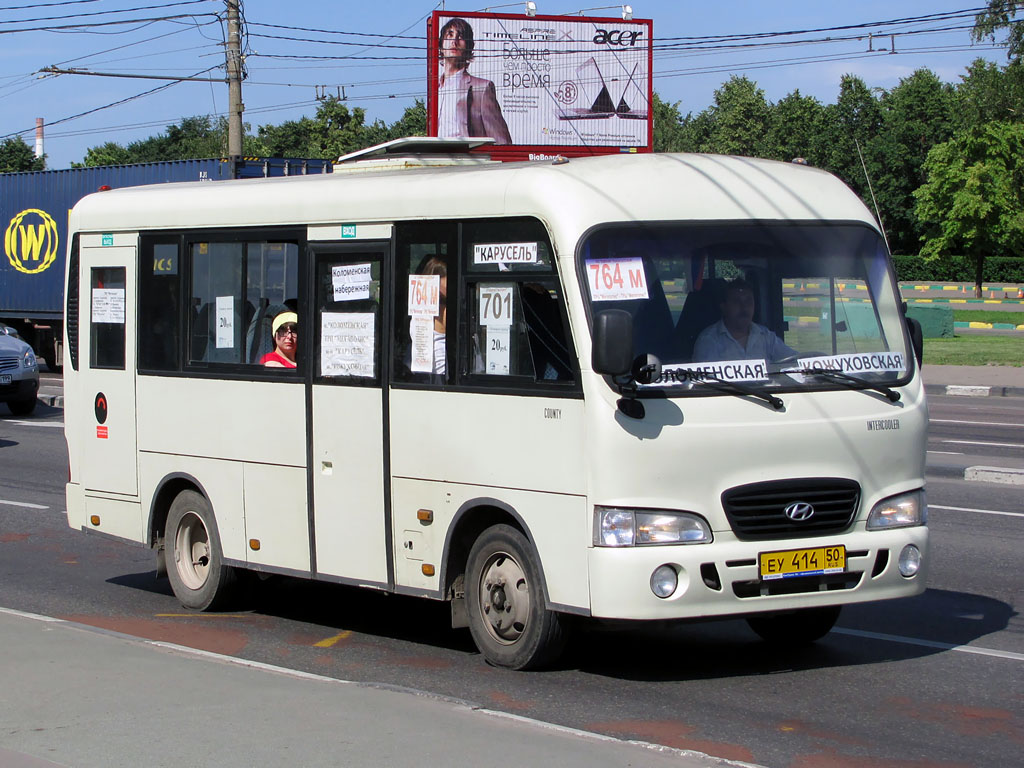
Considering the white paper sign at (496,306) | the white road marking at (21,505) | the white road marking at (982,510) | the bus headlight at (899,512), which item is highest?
the white paper sign at (496,306)

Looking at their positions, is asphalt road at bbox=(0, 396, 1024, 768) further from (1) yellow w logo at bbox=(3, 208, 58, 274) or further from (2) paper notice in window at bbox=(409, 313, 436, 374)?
(1) yellow w logo at bbox=(3, 208, 58, 274)

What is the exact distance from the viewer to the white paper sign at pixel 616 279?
6844mm

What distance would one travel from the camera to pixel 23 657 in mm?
6957

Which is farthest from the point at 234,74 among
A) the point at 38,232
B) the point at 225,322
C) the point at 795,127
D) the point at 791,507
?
the point at 795,127

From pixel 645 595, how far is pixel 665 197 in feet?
6.45

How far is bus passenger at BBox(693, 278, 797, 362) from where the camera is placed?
6.96 meters

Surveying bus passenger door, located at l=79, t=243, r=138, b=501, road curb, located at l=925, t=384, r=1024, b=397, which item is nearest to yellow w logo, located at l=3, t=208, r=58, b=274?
road curb, located at l=925, t=384, r=1024, b=397

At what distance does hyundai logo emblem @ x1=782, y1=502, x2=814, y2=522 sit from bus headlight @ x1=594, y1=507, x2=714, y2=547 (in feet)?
1.66

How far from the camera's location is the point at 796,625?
7789 millimetres

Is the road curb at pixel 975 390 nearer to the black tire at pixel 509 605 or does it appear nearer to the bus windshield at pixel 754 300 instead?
the bus windshield at pixel 754 300

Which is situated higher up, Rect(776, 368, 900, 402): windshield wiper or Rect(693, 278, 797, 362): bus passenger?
Rect(693, 278, 797, 362): bus passenger

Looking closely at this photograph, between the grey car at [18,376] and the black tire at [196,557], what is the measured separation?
15270mm

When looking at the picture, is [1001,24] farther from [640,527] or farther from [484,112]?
[640,527]

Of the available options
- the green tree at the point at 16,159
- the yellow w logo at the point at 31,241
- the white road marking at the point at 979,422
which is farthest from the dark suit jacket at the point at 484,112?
the green tree at the point at 16,159
